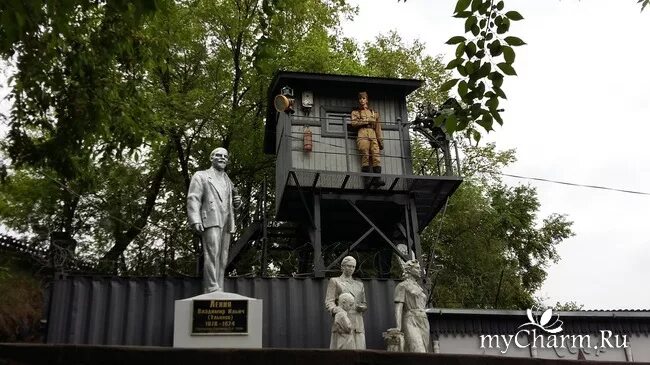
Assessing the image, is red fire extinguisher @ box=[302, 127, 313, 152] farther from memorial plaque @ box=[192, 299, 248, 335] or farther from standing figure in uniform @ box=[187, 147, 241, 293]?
memorial plaque @ box=[192, 299, 248, 335]

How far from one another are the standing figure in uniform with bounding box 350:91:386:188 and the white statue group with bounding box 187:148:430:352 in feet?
16.1

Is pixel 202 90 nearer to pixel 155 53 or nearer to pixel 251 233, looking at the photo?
pixel 251 233

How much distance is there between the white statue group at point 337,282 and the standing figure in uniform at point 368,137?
193 inches

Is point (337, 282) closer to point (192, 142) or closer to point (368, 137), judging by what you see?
point (368, 137)

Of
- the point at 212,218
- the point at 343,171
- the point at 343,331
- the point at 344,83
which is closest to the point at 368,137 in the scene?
the point at 343,171

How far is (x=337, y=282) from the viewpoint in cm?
984

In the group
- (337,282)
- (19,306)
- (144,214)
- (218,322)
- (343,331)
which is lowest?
(343,331)

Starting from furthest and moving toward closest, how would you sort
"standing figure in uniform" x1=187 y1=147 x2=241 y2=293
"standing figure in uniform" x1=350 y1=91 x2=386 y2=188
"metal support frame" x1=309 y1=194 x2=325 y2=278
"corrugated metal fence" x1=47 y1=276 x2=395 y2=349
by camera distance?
"standing figure in uniform" x1=350 y1=91 x2=386 y2=188 → "metal support frame" x1=309 y1=194 x2=325 y2=278 → "corrugated metal fence" x1=47 y1=276 x2=395 y2=349 → "standing figure in uniform" x1=187 y1=147 x2=241 y2=293

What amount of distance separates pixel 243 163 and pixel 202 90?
2833 mm

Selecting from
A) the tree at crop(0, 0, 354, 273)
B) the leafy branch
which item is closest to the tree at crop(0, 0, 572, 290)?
the tree at crop(0, 0, 354, 273)

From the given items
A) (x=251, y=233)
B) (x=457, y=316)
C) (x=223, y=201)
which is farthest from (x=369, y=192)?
(x=223, y=201)

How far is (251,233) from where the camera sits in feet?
52.7

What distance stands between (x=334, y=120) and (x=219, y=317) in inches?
320

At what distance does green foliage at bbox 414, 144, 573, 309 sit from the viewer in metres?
23.1
